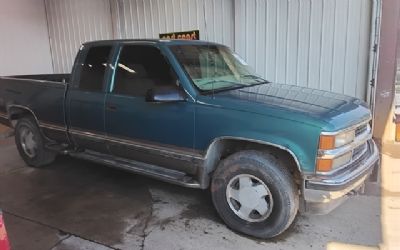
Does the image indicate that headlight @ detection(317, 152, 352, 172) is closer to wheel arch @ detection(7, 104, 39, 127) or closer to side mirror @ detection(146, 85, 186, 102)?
side mirror @ detection(146, 85, 186, 102)

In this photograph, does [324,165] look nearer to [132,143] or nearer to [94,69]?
[132,143]

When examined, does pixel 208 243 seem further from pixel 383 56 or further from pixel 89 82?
pixel 383 56

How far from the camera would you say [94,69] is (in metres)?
4.29

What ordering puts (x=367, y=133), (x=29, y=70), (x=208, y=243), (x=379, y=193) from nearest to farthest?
1. (x=208, y=243)
2. (x=367, y=133)
3. (x=379, y=193)
4. (x=29, y=70)

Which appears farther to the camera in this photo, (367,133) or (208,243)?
(367,133)

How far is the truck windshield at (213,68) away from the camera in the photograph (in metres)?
3.64

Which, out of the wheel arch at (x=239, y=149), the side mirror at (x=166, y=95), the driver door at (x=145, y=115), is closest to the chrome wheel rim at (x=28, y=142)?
the driver door at (x=145, y=115)

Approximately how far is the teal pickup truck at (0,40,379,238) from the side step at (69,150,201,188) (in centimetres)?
1

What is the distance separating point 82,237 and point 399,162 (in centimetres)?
448

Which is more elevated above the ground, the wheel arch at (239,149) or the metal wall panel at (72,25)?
the metal wall panel at (72,25)

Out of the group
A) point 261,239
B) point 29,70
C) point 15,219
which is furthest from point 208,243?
point 29,70

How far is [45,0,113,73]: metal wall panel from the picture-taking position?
26.5 ft

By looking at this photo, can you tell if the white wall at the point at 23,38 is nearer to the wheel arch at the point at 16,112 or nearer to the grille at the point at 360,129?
the wheel arch at the point at 16,112

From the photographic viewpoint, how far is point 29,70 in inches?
349
